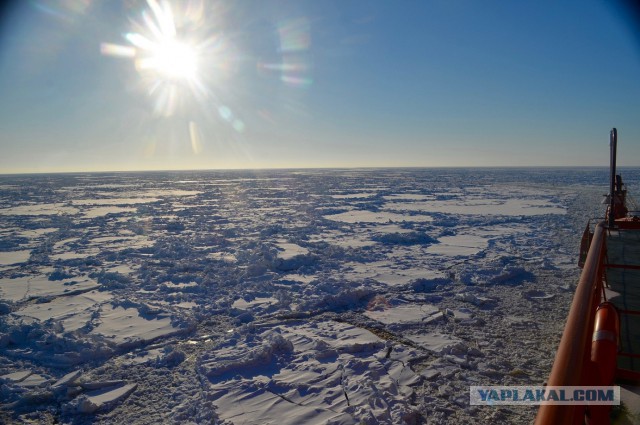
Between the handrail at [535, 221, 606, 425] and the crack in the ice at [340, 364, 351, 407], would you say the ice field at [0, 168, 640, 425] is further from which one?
the handrail at [535, 221, 606, 425]

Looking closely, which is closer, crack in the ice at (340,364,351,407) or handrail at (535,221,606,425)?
handrail at (535,221,606,425)

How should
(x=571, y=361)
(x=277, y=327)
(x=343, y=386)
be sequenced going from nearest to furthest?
(x=571, y=361) → (x=343, y=386) → (x=277, y=327)

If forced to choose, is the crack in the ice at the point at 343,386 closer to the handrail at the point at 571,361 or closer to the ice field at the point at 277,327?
the ice field at the point at 277,327

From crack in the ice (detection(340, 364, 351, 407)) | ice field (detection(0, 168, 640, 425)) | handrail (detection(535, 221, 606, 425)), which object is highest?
handrail (detection(535, 221, 606, 425))

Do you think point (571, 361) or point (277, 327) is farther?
point (277, 327)

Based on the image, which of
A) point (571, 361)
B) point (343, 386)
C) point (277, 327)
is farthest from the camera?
point (277, 327)

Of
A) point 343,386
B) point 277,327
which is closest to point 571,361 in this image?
point 343,386

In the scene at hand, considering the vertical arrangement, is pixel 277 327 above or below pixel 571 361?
below

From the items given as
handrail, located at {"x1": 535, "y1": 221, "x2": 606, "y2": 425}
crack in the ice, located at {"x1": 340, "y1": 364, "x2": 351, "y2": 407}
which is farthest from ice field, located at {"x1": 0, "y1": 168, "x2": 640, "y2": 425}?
handrail, located at {"x1": 535, "y1": 221, "x2": 606, "y2": 425}

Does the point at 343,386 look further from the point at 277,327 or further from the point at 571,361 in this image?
the point at 571,361

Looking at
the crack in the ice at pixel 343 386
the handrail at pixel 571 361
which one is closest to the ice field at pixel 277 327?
the crack in the ice at pixel 343 386
